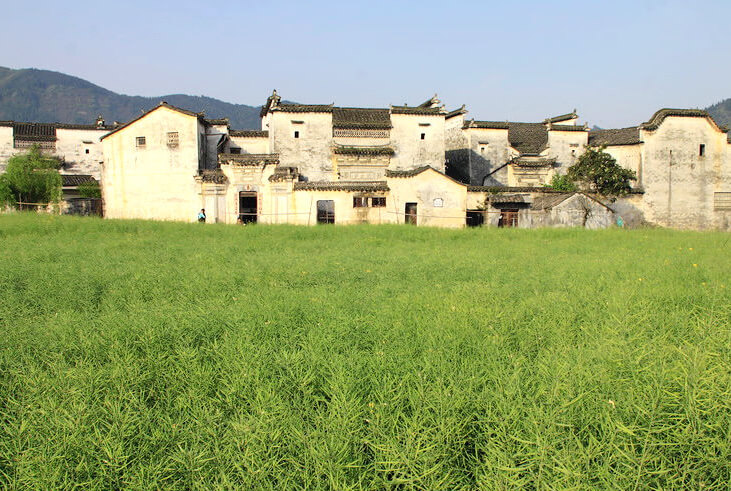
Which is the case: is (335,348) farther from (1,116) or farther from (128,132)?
(1,116)

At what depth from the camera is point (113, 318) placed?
4.96 m

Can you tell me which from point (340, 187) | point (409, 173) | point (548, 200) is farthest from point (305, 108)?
point (548, 200)

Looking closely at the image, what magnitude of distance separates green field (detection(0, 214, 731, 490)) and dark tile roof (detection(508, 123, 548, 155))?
808 inches

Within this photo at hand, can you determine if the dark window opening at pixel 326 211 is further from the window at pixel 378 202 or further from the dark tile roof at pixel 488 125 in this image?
the dark tile roof at pixel 488 125

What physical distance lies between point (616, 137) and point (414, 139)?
10847mm

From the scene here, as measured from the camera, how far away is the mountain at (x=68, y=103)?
491 ft

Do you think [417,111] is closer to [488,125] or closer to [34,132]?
[488,125]

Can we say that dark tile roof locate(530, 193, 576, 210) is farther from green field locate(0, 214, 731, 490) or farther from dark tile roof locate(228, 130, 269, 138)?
dark tile roof locate(228, 130, 269, 138)

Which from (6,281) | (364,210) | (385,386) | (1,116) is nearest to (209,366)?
(385,386)

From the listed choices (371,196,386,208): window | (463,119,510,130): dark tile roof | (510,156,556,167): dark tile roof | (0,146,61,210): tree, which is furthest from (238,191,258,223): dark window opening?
(510,156,556,167): dark tile roof

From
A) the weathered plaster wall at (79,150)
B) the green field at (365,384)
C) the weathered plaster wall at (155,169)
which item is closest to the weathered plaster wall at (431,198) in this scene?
the weathered plaster wall at (155,169)

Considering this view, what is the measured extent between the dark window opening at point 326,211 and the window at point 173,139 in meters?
7.15

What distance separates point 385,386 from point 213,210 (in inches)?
792

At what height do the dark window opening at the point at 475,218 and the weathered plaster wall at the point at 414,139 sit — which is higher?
the weathered plaster wall at the point at 414,139
